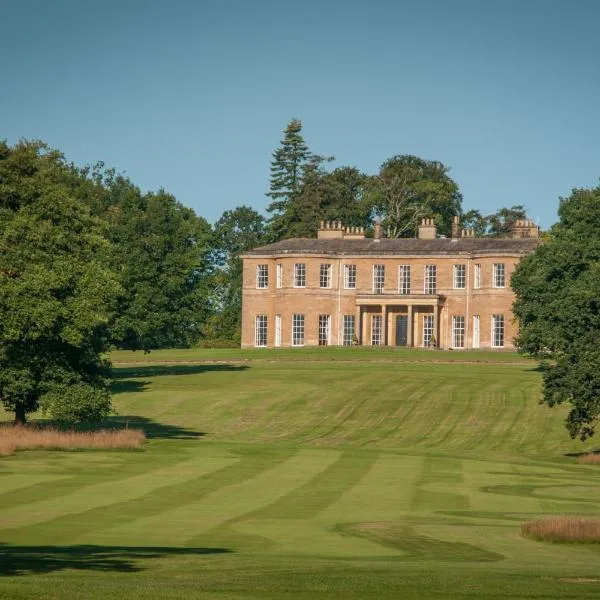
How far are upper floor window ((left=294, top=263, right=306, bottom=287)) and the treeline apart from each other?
38.2ft

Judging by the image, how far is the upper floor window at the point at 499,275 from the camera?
114m

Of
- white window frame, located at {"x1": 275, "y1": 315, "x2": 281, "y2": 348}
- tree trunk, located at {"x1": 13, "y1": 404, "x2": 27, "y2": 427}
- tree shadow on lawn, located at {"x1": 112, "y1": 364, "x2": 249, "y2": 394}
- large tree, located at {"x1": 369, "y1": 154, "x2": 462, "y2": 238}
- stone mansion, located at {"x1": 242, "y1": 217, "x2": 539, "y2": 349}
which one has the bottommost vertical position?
tree trunk, located at {"x1": 13, "y1": 404, "x2": 27, "y2": 427}

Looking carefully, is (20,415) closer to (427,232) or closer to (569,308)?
(569,308)

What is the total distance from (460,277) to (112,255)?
51130 millimetres

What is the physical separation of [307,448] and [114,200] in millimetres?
46796

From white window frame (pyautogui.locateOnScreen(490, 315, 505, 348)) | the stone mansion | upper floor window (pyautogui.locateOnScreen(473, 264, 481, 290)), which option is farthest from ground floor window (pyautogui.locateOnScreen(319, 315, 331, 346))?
white window frame (pyautogui.locateOnScreen(490, 315, 505, 348))

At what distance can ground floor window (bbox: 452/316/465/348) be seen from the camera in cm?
11719

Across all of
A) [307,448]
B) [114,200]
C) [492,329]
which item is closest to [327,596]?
[307,448]

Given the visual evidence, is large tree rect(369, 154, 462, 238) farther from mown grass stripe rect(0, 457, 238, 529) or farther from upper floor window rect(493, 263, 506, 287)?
mown grass stripe rect(0, 457, 238, 529)

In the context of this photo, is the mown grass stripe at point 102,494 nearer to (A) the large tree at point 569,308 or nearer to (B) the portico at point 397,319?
(A) the large tree at point 569,308

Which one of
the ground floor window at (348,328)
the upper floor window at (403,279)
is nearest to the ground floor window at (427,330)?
the upper floor window at (403,279)

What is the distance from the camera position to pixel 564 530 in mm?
30688

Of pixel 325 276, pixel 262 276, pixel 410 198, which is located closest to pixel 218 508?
pixel 325 276

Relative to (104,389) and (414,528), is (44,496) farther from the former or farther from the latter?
(104,389)
